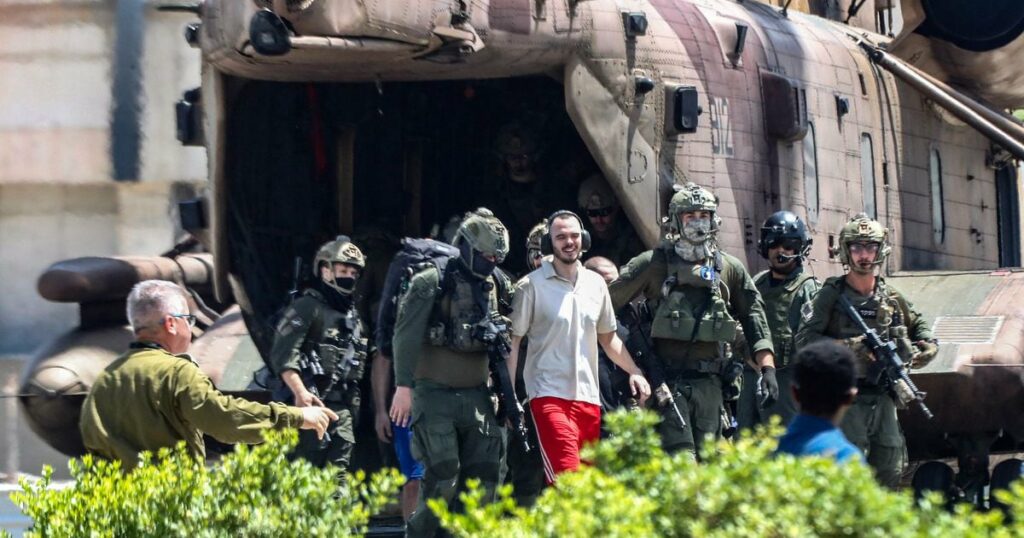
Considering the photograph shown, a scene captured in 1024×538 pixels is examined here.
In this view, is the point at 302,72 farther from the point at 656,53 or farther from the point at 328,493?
the point at 328,493

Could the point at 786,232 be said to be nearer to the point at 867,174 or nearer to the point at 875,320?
the point at 875,320

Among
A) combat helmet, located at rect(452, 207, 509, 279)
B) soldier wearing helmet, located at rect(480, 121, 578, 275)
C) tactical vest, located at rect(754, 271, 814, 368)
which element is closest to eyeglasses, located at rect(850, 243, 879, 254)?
tactical vest, located at rect(754, 271, 814, 368)

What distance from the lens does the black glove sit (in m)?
9.96

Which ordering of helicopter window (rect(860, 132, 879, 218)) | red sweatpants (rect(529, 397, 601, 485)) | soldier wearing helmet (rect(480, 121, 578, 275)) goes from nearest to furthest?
red sweatpants (rect(529, 397, 601, 485)), soldier wearing helmet (rect(480, 121, 578, 275)), helicopter window (rect(860, 132, 879, 218))

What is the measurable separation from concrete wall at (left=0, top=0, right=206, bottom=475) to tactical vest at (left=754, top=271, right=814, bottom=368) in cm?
1068

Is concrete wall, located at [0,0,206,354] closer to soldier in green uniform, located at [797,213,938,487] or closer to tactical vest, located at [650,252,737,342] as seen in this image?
tactical vest, located at [650,252,737,342]

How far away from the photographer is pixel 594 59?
11234 millimetres

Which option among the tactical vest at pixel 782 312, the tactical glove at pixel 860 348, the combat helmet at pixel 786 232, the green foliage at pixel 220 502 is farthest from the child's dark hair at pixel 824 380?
the combat helmet at pixel 786 232

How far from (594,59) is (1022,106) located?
520cm

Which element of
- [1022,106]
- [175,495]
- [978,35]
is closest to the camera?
[175,495]

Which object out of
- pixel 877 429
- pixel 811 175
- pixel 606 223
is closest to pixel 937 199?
pixel 811 175

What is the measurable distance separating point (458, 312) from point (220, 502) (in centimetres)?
289

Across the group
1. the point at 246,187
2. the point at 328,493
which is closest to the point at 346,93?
the point at 246,187

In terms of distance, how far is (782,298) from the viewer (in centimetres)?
1064
